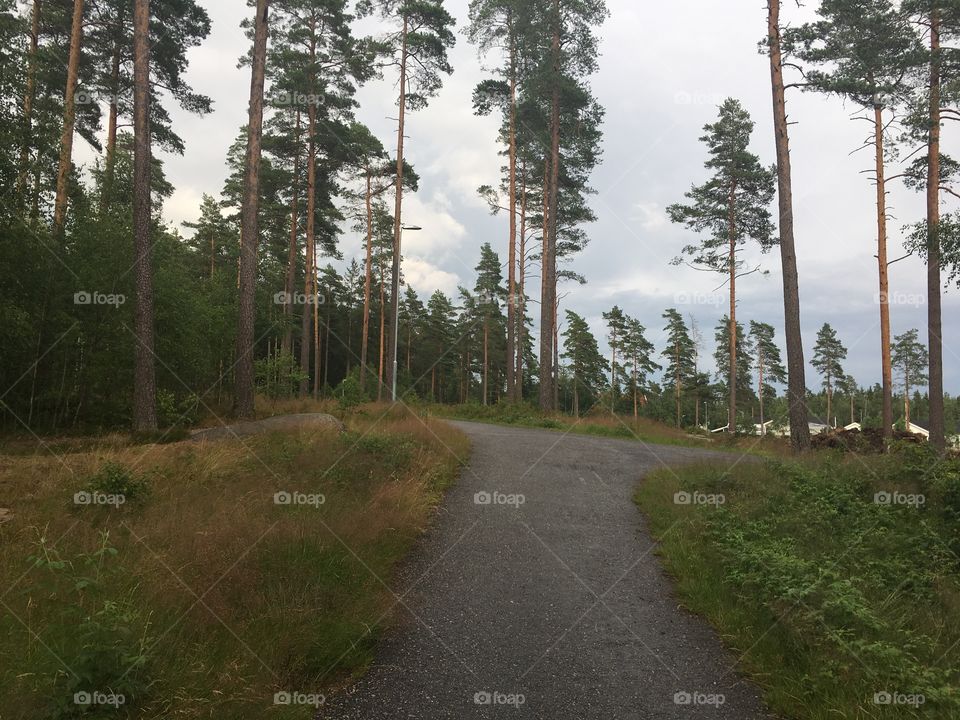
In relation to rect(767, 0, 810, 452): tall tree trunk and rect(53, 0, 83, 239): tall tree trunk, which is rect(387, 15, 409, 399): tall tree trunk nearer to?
rect(53, 0, 83, 239): tall tree trunk

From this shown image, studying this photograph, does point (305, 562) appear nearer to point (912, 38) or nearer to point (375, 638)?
point (375, 638)

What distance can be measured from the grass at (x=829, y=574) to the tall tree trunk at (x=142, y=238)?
11.0m

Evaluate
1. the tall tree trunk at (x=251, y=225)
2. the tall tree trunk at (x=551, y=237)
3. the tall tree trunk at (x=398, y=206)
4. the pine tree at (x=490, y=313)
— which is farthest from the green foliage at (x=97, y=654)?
the pine tree at (x=490, y=313)

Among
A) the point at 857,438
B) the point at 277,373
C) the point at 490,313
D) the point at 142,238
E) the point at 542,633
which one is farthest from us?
the point at 490,313

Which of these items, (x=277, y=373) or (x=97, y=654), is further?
(x=277, y=373)


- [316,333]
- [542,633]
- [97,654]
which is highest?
[316,333]

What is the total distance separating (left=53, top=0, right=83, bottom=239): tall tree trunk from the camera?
1404 cm

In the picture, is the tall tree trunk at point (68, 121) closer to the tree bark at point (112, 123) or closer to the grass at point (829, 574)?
the tree bark at point (112, 123)

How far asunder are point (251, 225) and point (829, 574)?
14423 mm

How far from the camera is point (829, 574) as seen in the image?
16.8 ft

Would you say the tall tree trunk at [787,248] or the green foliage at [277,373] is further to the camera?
the green foliage at [277,373]

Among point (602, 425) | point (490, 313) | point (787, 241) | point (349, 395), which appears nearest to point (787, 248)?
point (787, 241)

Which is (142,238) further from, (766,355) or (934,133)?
A: (766,355)

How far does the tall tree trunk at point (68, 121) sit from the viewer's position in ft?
46.1
